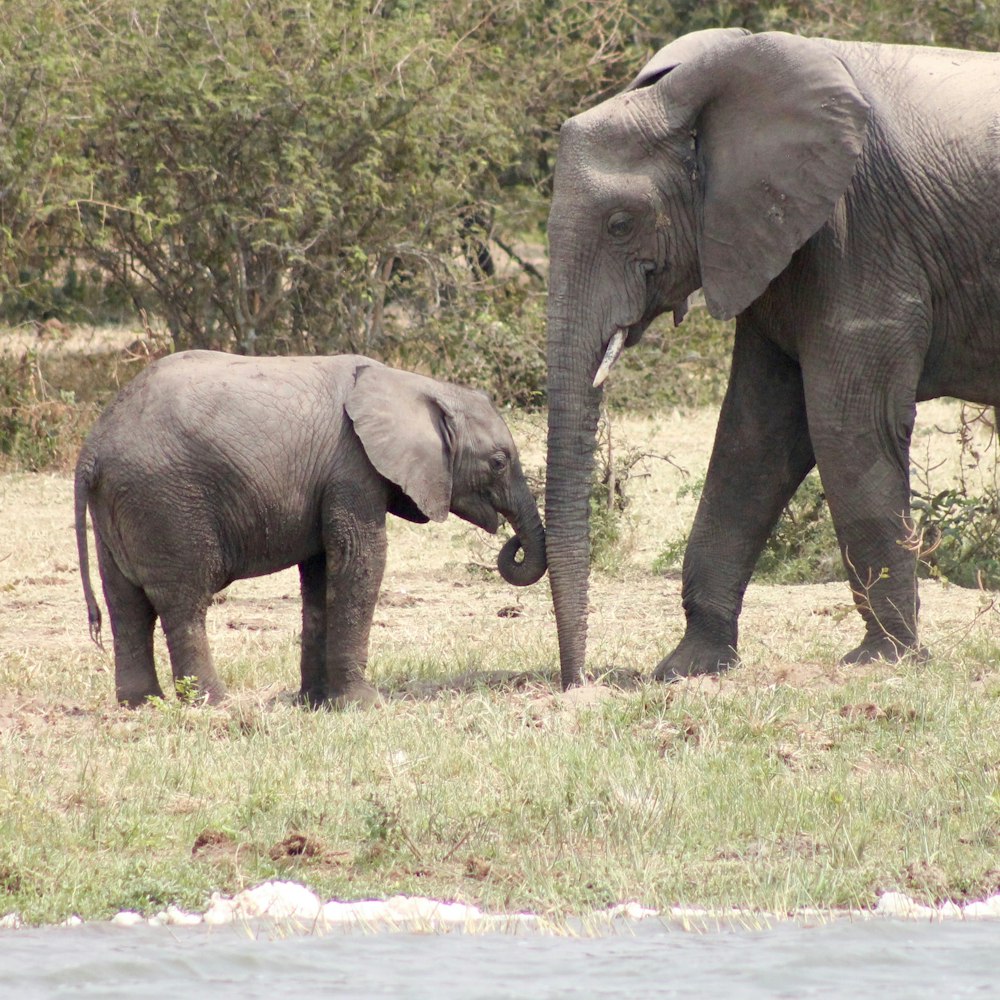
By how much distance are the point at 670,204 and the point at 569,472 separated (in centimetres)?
112

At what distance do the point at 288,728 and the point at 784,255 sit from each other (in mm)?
2577

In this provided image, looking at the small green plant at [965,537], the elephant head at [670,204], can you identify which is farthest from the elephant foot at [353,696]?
the small green plant at [965,537]

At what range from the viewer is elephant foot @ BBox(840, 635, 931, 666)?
790cm

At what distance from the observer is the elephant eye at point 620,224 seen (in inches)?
294

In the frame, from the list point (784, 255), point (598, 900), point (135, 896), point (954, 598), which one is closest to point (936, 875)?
point (598, 900)

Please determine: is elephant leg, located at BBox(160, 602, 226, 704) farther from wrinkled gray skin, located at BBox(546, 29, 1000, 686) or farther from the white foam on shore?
the white foam on shore

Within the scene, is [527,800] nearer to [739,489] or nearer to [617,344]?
[617,344]

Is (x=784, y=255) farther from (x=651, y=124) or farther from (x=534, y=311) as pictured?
(x=534, y=311)

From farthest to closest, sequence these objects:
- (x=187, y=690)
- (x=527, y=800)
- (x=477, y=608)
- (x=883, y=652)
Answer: (x=477, y=608) < (x=883, y=652) < (x=187, y=690) < (x=527, y=800)

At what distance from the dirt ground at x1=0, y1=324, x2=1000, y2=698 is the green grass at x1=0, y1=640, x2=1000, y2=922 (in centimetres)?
102

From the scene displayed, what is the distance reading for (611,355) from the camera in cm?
743

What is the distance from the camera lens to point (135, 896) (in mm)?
5262

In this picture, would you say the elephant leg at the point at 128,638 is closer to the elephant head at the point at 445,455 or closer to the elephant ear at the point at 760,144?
the elephant head at the point at 445,455

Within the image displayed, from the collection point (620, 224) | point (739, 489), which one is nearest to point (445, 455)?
point (620, 224)
